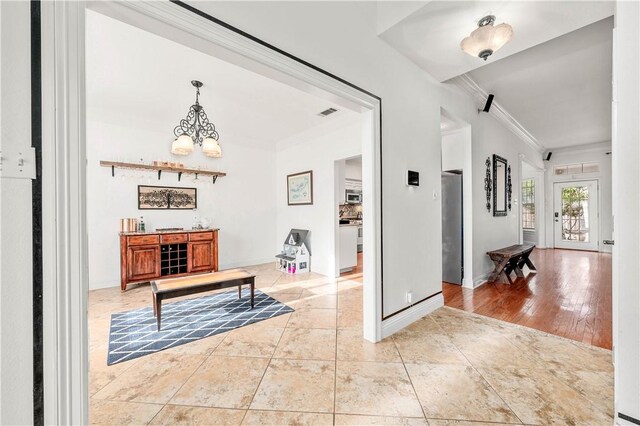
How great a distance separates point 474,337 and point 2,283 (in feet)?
9.88

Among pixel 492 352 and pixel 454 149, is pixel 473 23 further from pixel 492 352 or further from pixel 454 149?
pixel 492 352

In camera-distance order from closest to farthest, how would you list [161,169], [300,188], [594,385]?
[594,385]
[161,169]
[300,188]

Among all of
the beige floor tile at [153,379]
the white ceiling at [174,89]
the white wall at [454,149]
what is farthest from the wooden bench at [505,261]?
the beige floor tile at [153,379]

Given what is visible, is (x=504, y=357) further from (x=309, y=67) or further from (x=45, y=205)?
(x=45, y=205)

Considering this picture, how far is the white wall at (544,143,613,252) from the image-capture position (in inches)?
266

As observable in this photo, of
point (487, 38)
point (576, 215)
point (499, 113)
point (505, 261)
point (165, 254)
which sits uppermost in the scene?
point (499, 113)

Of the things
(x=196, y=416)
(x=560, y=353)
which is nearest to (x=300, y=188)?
(x=196, y=416)

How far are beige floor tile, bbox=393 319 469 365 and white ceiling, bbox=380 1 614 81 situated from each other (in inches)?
107

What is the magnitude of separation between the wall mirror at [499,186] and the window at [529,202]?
407 cm

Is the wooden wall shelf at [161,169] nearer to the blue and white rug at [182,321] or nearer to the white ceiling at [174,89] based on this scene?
the white ceiling at [174,89]

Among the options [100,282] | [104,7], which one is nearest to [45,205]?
[104,7]

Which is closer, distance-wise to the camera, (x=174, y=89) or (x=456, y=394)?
(x=456, y=394)

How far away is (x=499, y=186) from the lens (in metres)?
4.64

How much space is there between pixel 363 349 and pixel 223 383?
1096 millimetres
